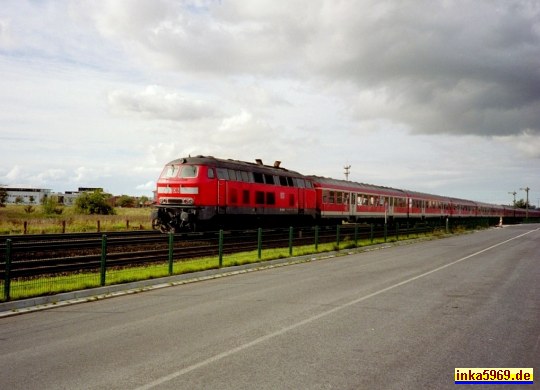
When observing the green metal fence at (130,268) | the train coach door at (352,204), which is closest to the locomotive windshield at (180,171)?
the green metal fence at (130,268)

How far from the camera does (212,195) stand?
22016 mm

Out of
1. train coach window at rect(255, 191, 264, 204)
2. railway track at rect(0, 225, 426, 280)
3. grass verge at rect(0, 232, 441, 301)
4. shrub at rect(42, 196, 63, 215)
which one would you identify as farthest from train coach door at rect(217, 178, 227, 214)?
shrub at rect(42, 196, 63, 215)

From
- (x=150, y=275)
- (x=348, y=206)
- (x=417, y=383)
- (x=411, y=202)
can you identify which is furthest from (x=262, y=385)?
(x=411, y=202)

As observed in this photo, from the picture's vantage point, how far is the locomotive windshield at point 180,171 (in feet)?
72.5

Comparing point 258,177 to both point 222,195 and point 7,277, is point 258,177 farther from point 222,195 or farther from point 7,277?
point 7,277

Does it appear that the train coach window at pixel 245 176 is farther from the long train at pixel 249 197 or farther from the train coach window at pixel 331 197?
the train coach window at pixel 331 197

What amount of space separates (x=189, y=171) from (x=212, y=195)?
1.65 metres

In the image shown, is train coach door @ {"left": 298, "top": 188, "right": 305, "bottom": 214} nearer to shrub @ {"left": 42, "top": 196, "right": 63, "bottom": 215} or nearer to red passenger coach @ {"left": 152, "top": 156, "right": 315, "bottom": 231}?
red passenger coach @ {"left": 152, "top": 156, "right": 315, "bottom": 231}

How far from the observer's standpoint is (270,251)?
1970 cm

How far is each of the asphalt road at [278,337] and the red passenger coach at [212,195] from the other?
10.1 metres

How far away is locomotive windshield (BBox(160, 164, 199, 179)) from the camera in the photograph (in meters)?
22.1

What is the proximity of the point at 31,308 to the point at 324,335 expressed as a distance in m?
5.99

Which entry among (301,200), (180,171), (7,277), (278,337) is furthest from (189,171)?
(278,337)

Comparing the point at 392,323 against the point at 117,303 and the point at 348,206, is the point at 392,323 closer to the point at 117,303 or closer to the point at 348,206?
the point at 117,303
